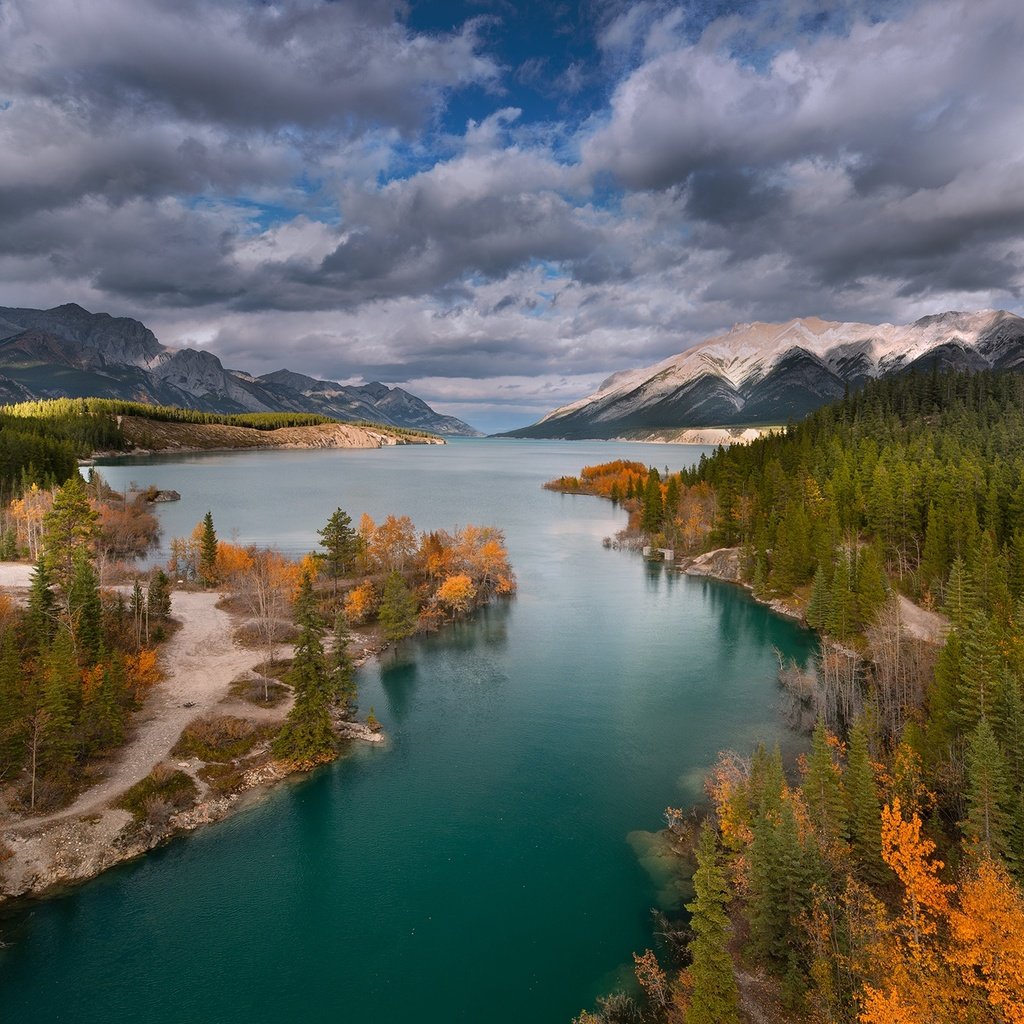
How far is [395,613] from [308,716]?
24.7 meters

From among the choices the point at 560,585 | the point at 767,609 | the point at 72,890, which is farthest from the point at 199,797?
the point at 767,609

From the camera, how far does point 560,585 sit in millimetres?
98875

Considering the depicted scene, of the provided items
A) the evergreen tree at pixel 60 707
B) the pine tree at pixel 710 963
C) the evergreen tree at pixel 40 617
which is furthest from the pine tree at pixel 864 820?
the evergreen tree at pixel 40 617

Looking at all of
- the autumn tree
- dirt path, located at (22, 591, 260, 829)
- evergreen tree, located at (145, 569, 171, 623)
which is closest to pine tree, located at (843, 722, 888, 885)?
dirt path, located at (22, 591, 260, 829)

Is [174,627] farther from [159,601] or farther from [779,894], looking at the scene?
[779,894]

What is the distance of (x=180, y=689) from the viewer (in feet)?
180

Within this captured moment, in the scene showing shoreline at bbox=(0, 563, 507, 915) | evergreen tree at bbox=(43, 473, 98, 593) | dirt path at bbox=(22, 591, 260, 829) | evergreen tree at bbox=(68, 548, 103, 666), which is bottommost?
shoreline at bbox=(0, 563, 507, 915)

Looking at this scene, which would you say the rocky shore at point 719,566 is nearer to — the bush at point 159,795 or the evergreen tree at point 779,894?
the evergreen tree at point 779,894

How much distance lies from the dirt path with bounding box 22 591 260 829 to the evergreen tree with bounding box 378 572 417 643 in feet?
45.4

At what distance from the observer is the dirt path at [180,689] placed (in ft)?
136

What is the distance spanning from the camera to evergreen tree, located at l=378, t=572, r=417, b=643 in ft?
233

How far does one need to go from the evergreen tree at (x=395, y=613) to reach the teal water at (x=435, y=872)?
9.96 ft

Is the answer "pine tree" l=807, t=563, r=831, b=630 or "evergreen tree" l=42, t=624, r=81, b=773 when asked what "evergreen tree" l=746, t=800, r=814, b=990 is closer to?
"evergreen tree" l=42, t=624, r=81, b=773

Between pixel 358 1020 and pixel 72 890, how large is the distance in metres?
17.9
